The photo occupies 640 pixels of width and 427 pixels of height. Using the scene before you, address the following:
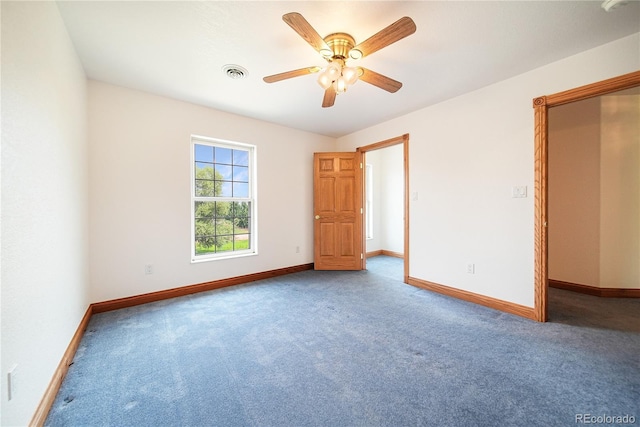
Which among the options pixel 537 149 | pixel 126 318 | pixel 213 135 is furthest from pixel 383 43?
pixel 126 318

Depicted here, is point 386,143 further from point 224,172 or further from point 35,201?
point 35,201

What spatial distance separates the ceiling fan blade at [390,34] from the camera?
145 centimetres

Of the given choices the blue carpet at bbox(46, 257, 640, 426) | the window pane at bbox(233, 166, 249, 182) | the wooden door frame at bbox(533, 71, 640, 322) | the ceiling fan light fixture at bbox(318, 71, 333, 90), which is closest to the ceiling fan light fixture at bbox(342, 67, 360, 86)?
the ceiling fan light fixture at bbox(318, 71, 333, 90)

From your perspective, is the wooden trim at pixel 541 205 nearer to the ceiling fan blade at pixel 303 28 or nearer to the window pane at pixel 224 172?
the ceiling fan blade at pixel 303 28

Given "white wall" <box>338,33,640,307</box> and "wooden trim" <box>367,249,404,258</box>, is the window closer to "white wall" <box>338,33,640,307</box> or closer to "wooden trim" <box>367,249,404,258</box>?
"white wall" <box>338,33,640,307</box>

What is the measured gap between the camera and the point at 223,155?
11.9 ft

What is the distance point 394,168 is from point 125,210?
4.99 meters

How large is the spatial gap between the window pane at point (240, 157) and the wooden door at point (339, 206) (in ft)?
3.96

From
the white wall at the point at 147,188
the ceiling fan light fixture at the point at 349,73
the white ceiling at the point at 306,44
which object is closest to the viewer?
the white ceiling at the point at 306,44

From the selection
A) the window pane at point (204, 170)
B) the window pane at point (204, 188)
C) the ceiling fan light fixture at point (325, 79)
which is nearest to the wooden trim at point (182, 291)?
the window pane at point (204, 188)

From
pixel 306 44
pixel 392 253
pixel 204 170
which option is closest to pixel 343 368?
pixel 306 44

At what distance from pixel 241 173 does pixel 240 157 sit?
251 mm

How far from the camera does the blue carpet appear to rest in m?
1.32

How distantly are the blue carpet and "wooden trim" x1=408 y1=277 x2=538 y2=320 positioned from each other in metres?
0.11
